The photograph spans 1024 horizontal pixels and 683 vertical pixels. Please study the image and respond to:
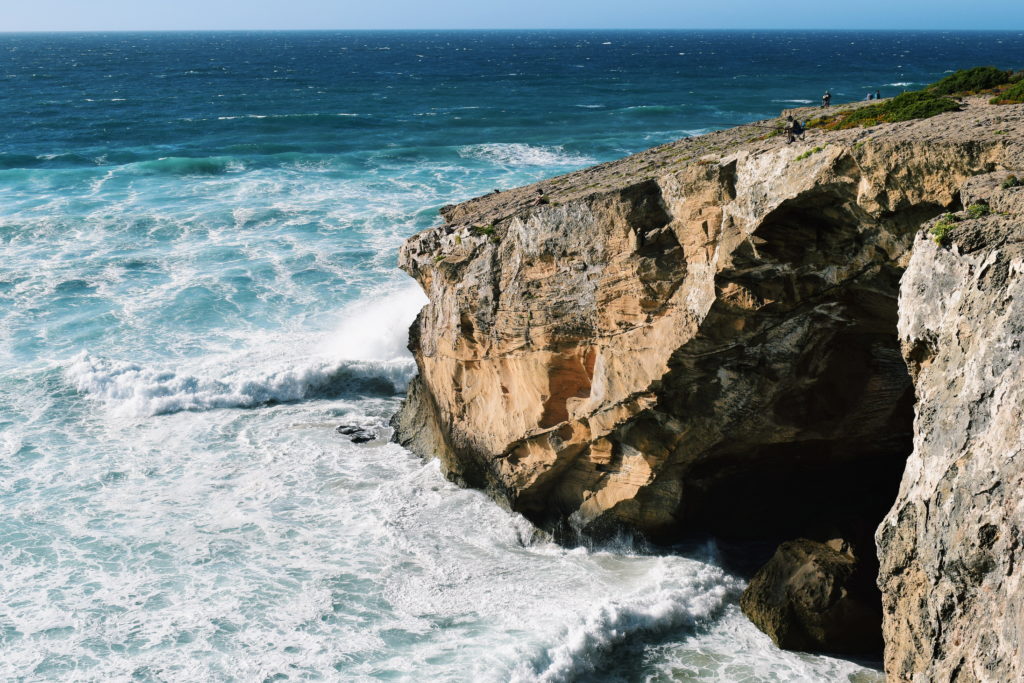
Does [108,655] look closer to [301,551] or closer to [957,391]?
[301,551]

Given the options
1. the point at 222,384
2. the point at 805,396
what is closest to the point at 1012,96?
the point at 805,396

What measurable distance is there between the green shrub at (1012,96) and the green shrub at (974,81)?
1700 mm

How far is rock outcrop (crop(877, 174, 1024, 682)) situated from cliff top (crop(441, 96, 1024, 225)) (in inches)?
71.0

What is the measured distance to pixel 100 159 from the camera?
50.0 m

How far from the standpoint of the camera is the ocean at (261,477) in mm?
13609

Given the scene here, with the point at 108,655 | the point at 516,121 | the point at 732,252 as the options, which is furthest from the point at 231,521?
the point at 516,121

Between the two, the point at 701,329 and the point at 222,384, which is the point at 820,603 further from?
the point at 222,384

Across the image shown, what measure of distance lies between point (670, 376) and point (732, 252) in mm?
2544

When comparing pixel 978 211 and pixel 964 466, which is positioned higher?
pixel 978 211

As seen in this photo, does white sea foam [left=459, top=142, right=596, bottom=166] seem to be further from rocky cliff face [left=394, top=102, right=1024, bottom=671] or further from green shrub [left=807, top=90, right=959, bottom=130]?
green shrub [left=807, top=90, right=959, bottom=130]

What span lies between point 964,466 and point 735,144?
356 inches

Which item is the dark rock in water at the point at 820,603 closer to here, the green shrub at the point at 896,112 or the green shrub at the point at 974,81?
the green shrub at the point at 896,112

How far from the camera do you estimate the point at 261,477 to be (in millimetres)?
18984

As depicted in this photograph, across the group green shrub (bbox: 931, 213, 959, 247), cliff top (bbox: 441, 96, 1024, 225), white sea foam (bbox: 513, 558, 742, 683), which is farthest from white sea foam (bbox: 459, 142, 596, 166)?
green shrub (bbox: 931, 213, 959, 247)
